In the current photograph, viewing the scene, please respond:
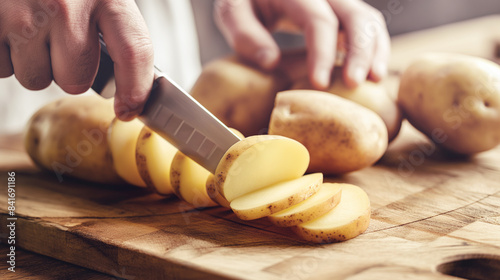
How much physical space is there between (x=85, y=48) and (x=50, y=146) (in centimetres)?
42

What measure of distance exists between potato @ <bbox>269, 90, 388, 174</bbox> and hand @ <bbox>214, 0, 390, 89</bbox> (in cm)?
20

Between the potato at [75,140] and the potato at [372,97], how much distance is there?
0.56 metres

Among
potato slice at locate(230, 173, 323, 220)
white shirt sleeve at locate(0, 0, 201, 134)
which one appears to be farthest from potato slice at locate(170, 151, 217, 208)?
white shirt sleeve at locate(0, 0, 201, 134)

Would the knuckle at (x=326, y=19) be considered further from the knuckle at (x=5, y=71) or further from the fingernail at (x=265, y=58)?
the knuckle at (x=5, y=71)

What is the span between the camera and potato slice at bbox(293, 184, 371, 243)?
0.94 m

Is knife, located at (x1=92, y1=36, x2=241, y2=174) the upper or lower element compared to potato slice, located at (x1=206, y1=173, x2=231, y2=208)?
upper

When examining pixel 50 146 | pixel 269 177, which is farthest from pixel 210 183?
pixel 50 146

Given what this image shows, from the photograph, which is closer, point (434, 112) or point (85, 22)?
point (85, 22)

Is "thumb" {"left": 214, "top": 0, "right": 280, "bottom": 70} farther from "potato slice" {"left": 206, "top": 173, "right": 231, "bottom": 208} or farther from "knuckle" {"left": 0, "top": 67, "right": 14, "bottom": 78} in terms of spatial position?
"knuckle" {"left": 0, "top": 67, "right": 14, "bottom": 78}

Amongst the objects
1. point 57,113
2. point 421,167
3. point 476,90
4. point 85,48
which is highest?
point 85,48

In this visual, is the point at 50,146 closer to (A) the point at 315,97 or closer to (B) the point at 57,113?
(B) the point at 57,113

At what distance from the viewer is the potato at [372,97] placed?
58.3 inches

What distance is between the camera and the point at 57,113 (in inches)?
55.1

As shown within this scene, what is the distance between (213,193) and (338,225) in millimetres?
275
